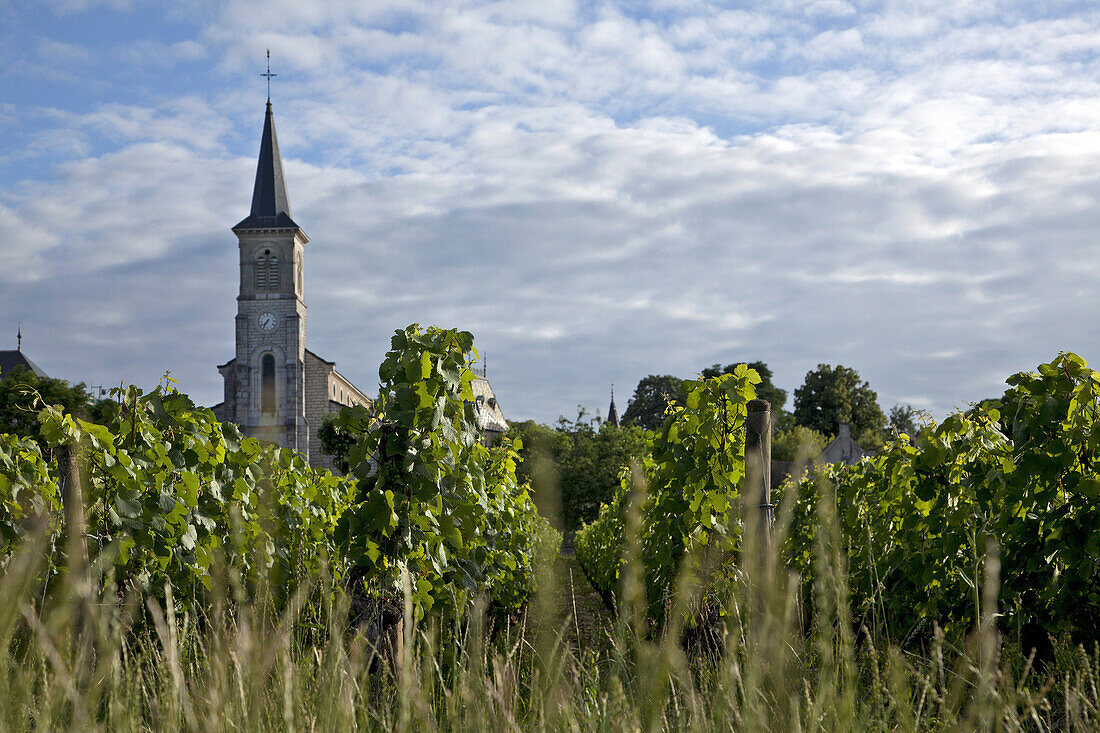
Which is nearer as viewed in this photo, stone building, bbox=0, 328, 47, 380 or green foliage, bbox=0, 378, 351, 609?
green foliage, bbox=0, 378, 351, 609

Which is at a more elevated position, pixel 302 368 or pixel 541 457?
pixel 302 368

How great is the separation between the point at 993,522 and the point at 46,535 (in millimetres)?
4378

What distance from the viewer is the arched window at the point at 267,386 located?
50406mm

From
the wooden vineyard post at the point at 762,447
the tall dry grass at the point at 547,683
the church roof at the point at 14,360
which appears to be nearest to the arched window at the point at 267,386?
the church roof at the point at 14,360

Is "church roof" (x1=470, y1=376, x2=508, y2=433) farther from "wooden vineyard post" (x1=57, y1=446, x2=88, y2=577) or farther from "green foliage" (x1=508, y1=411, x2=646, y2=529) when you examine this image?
"wooden vineyard post" (x1=57, y1=446, x2=88, y2=577)

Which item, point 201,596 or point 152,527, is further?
point 201,596

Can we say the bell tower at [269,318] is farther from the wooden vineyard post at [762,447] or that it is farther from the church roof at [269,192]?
the wooden vineyard post at [762,447]

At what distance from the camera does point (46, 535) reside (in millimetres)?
4059

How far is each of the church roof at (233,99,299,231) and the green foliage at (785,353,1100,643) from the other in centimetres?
5122

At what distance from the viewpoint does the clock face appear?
170 feet

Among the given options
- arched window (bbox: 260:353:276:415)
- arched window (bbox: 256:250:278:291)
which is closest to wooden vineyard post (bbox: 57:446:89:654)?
arched window (bbox: 260:353:276:415)

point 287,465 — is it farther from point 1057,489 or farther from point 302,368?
point 302,368

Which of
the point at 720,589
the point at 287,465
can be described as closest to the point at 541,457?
the point at 720,589

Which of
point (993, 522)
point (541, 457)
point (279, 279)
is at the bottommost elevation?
point (993, 522)
